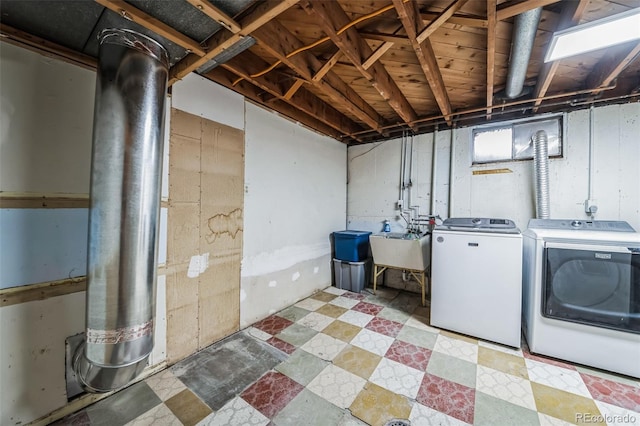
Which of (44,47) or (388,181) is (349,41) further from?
(388,181)

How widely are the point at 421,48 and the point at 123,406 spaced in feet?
10.3

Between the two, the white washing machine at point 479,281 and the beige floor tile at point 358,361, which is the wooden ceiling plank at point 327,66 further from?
the beige floor tile at point 358,361

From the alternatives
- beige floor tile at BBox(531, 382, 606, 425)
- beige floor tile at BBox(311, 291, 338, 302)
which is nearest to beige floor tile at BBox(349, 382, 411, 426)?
beige floor tile at BBox(531, 382, 606, 425)

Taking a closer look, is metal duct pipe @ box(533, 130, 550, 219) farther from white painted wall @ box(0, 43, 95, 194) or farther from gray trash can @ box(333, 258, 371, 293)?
white painted wall @ box(0, 43, 95, 194)

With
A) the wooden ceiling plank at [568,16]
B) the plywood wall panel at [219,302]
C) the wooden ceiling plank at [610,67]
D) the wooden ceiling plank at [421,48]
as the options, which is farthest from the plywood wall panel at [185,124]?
the wooden ceiling plank at [610,67]

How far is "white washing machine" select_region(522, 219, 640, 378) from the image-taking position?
1.79m

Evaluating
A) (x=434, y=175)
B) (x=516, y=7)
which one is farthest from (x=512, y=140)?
(x=516, y=7)

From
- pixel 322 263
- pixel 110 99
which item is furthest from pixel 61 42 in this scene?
pixel 322 263

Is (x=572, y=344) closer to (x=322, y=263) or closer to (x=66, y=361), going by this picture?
(x=322, y=263)

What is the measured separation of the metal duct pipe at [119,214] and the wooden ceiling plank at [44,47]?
1.37 feet

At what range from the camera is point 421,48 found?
1.73 metres

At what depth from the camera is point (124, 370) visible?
1.25 m

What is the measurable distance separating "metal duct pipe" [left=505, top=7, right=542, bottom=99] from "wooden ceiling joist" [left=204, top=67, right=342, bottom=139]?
216cm

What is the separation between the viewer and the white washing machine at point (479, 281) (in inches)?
85.7
